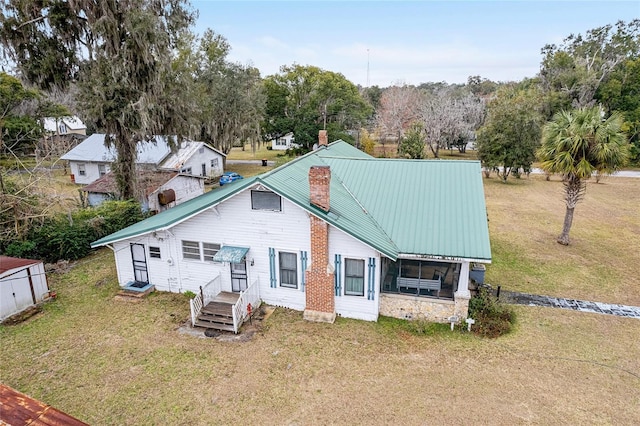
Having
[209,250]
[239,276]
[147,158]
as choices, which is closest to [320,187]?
[239,276]

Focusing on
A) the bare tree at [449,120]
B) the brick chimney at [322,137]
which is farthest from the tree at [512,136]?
the brick chimney at [322,137]

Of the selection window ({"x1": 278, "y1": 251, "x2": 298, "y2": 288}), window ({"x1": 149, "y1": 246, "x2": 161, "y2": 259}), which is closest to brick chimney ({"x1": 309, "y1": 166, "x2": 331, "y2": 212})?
window ({"x1": 278, "y1": 251, "x2": 298, "y2": 288})

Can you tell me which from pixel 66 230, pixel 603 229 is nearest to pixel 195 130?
pixel 66 230

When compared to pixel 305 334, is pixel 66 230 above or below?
above

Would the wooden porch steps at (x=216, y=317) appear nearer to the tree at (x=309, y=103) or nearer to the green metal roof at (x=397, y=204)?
the green metal roof at (x=397, y=204)

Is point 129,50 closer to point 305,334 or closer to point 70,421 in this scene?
point 305,334

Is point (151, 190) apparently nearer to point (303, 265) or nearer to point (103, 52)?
point (103, 52)
